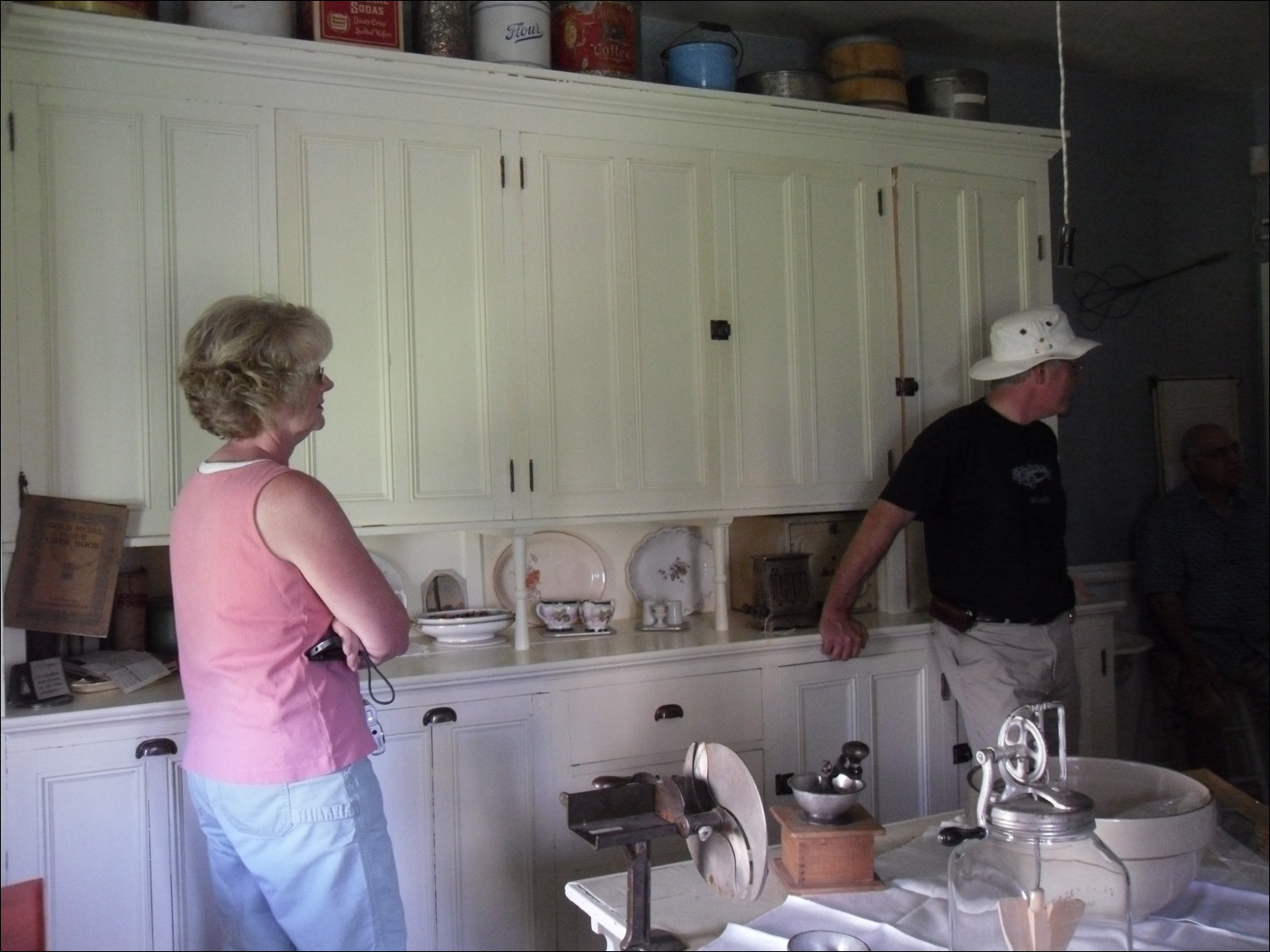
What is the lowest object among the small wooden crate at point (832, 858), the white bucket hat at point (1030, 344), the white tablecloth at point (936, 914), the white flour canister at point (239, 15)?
the white tablecloth at point (936, 914)

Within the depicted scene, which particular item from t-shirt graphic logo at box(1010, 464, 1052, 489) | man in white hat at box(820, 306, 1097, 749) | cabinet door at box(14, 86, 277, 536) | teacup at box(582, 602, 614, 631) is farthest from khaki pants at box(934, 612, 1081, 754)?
cabinet door at box(14, 86, 277, 536)

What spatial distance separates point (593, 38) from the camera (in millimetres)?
3074

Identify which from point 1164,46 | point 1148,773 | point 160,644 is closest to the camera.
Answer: point 1148,773

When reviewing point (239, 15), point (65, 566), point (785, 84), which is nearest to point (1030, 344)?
point (785, 84)

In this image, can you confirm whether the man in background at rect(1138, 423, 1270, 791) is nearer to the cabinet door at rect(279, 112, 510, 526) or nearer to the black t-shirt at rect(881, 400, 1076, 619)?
the black t-shirt at rect(881, 400, 1076, 619)

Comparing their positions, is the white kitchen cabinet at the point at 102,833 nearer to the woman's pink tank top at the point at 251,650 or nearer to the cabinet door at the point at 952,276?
the woman's pink tank top at the point at 251,650

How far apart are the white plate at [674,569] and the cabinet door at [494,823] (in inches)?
29.1

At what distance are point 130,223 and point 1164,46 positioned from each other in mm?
3460

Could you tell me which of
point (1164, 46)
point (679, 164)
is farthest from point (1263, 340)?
point (679, 164)

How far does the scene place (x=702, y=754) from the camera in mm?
1586

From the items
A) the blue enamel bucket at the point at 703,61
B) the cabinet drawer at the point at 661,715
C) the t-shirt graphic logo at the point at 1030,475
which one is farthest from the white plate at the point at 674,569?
the blue enamel bucket at the point at 703,61

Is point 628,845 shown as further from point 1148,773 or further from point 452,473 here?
point 452,473

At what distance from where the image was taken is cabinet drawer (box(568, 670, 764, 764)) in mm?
2863

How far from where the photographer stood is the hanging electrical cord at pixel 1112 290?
424 centimetres
